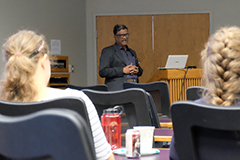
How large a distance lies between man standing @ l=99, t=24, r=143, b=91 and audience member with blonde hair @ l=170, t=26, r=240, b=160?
3375mm

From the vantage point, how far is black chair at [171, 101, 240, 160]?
0.86 metres

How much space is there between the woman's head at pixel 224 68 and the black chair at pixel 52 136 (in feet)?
2.25

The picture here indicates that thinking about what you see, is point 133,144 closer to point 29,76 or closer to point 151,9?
point 29,76

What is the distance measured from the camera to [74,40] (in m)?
7.20

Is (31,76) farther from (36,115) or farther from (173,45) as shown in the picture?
(173,45)

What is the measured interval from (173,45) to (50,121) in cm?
730

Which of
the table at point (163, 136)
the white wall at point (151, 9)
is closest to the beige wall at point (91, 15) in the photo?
the white wall at point (151, 9)

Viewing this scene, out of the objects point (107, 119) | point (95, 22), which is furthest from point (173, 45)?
point (107, 119)

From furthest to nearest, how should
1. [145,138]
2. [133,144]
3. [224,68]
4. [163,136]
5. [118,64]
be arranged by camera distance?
[118,64], [163,136], [145,138], [133,144], [224,68]

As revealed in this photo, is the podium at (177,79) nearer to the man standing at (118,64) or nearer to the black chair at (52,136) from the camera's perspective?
the man standing at (118,64)

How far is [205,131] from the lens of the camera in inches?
37.2

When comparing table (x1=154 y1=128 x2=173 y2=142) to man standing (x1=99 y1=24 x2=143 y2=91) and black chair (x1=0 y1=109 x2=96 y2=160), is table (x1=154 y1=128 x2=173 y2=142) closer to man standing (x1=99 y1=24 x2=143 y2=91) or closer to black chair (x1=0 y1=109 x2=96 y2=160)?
black chair (x1=0 y1=109 x2=96 y2=160)

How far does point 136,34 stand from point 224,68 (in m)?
6.71

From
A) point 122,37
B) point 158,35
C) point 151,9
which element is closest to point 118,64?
point 122,37
